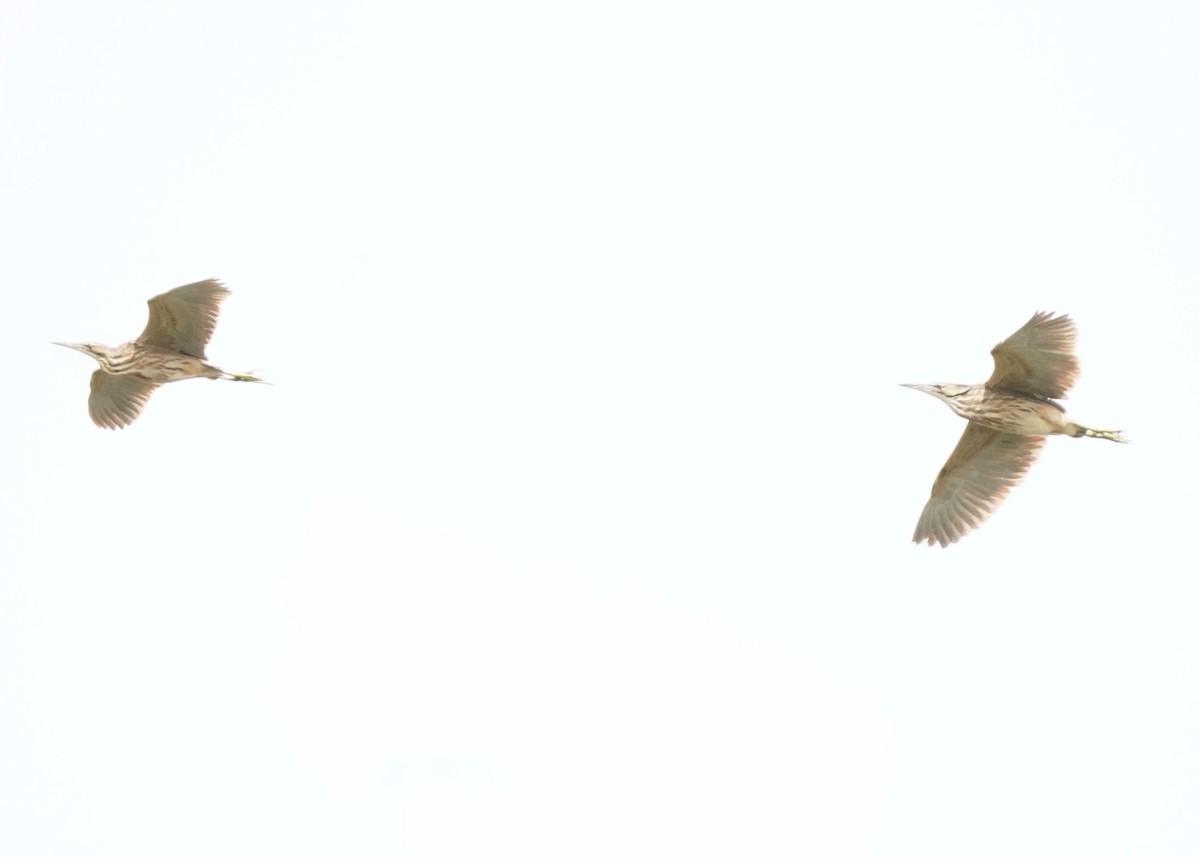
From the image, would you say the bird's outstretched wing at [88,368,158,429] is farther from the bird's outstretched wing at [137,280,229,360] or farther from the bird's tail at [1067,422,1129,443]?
the bird's tail at [1067,422,1129,443]

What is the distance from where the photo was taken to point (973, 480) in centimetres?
2500

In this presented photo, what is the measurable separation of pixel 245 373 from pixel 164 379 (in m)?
1.29

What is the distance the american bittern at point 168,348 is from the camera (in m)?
25.3

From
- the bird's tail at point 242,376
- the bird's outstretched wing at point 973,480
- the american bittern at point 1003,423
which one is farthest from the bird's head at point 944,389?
the bird's tail at point 242,376

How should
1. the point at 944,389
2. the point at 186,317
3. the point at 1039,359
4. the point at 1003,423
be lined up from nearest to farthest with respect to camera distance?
the point at 1039,359
the point at 1003,423
the point at 944,389
the point at 186,317

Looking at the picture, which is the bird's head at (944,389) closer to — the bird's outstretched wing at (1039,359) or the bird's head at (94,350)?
the bird's outstretched wing at (1039,359)

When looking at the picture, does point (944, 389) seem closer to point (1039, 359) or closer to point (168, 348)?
point (1039, 359)

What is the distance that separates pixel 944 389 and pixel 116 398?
11007mm

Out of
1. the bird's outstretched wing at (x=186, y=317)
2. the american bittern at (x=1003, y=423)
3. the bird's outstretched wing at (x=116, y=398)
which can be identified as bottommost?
the bird's outstretched wing at (x=116, y=398)

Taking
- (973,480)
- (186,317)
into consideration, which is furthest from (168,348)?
(973,480)

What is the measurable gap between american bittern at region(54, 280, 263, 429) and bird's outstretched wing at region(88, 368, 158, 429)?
0.01 metres

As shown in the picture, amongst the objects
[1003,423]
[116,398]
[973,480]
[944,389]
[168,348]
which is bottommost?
[116,398]

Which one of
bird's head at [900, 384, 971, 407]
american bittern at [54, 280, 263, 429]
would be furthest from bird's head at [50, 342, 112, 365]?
bird's head at [900, 384, 971, 407]

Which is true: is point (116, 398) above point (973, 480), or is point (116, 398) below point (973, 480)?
below
